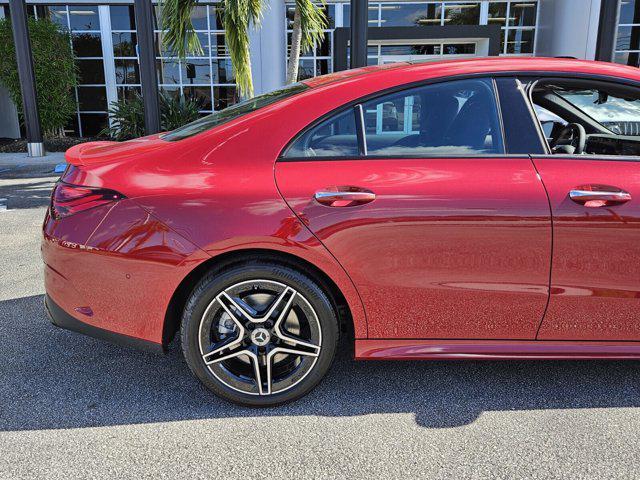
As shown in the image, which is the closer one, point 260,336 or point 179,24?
point 260,336

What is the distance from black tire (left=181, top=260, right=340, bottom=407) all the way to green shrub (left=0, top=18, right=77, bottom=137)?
14154 millimetres

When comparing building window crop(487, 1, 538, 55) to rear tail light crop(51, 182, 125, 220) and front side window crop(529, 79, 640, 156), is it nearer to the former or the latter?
front side window crop(529, 79, 640, 156)

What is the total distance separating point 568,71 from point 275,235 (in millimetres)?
1674

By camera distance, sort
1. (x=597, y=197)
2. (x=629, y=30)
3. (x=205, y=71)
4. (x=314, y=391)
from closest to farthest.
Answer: (x=597, y=197)
(x=314, y=391)
(x=629, y=30)
(x=205, y=71)

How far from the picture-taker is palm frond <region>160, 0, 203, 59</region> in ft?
28.2

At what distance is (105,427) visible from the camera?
103 inches

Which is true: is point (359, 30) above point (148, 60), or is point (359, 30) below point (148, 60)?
above

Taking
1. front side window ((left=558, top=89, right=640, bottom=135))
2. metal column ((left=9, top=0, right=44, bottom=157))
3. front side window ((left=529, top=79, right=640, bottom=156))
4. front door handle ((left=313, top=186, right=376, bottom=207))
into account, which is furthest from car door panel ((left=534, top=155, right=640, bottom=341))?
metal column ((left=9, top=0, right=44, bottom=157))

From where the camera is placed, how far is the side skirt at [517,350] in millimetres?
2711

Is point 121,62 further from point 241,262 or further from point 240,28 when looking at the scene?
point 241,262

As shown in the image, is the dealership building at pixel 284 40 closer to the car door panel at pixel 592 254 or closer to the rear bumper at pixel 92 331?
the car door panel at pixel 592 254

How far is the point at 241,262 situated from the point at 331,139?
2.42 ft

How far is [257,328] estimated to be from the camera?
Result: 8.91 feet

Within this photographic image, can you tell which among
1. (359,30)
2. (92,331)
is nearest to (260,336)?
(92,331)
